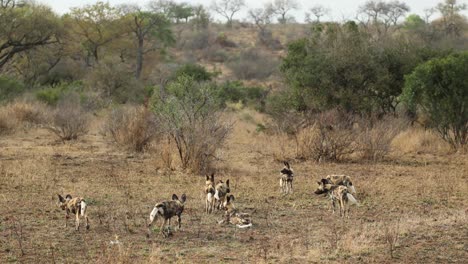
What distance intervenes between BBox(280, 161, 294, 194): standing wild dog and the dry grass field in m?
0.28

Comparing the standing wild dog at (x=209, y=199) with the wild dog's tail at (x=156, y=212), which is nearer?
the wild dog's tail at (x=156, y=212)

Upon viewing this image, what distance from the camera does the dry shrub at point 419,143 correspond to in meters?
19.2

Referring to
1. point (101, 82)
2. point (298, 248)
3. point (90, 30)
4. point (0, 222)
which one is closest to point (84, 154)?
point (0, 222)

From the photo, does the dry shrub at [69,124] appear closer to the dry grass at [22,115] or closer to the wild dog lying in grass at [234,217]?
the dry grass at [22,115]

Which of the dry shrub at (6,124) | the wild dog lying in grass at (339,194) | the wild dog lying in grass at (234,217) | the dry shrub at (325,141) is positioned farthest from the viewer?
the dry shrub at (6,124)

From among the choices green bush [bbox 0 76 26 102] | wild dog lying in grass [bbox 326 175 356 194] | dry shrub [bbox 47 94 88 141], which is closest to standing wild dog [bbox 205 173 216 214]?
wild dog lying in grass [bbox 326 175 356 194]

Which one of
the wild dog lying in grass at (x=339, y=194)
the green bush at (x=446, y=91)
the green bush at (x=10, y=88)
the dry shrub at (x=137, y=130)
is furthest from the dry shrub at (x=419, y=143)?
the green bush at (x=10, y=88)

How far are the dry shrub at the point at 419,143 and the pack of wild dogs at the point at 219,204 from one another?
8.49m

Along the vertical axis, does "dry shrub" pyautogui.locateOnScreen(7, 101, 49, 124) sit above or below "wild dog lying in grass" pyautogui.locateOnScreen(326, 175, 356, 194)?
above

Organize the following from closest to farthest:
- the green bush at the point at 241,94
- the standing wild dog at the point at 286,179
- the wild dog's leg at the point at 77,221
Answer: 1. the wild dog's leg at the point at 77,221
2. the standing wild dog at the point at 286,179
3. the green bush at the point at 241,94

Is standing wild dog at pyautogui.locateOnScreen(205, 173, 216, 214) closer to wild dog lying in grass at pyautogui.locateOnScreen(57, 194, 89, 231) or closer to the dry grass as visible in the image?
wild dog lying in grass at pyautogui.locateOnScreen(57, 194, 89, 231)

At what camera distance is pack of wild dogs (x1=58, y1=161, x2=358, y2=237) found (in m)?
8.72

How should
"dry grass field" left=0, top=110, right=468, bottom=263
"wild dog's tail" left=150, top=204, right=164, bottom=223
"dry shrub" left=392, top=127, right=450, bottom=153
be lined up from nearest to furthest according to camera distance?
Result: "dry grass field" left=0, top=110, right=468, bottom=263, "wild dog's tail" left=150, top=204, right=164, bottom=223, "dry shrub" left=392, top=127, right=450, bottom=153

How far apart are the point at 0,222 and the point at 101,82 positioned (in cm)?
2552
